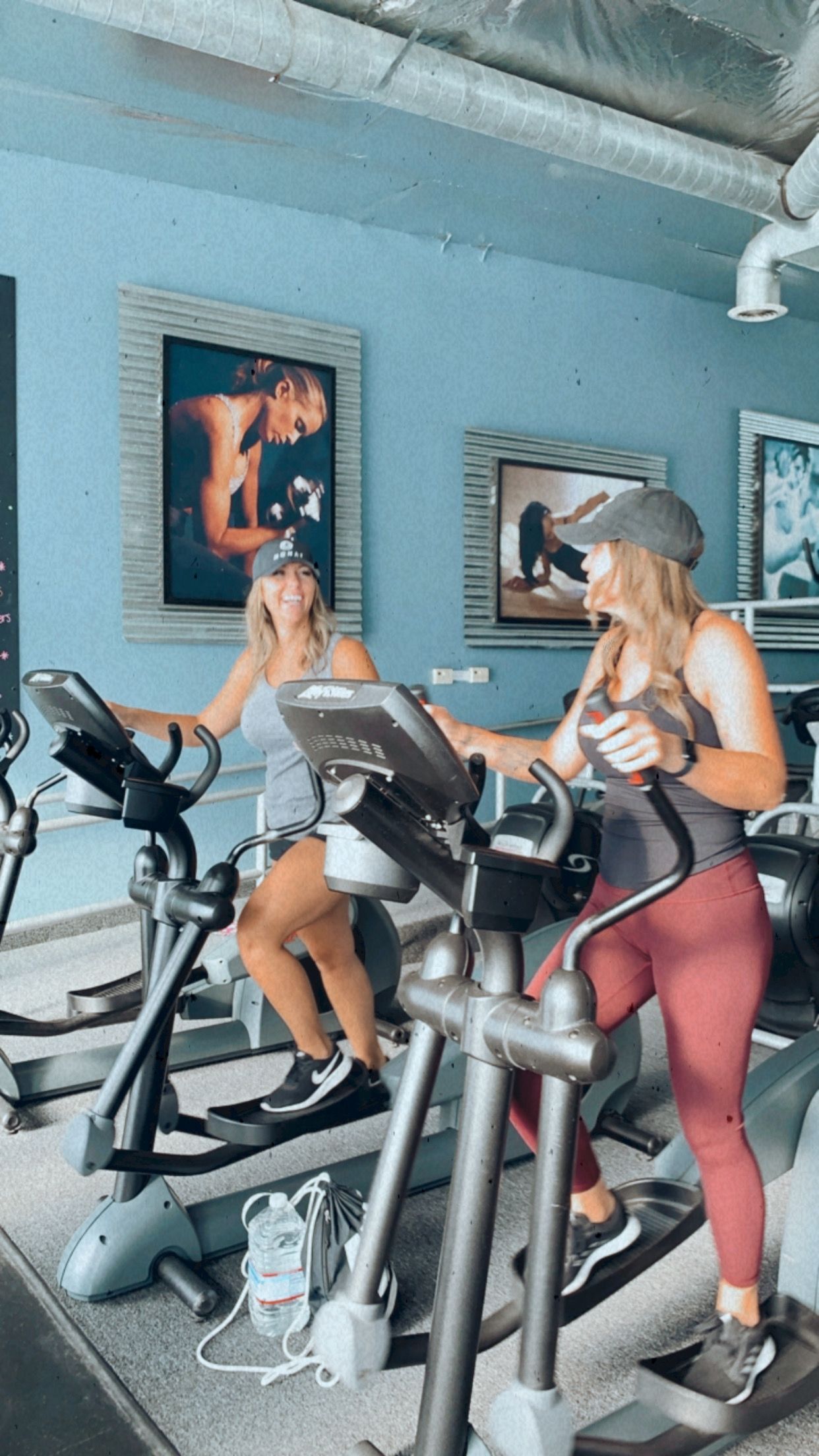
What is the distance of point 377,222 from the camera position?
5.59m

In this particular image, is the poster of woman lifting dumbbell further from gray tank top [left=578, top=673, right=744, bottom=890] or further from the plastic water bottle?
gray tank top [left=578, top=673, right=744, bottom=890]

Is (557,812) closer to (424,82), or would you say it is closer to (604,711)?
(604,711)

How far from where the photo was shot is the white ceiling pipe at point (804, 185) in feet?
14.2

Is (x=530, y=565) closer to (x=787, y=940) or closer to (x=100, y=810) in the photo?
(x=787, y=940)

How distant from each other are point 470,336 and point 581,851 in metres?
3.21

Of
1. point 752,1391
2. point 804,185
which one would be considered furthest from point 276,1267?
point 804,185

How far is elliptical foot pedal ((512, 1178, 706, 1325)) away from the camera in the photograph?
6.38 feet

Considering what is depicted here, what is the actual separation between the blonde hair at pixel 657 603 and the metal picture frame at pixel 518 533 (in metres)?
4.06

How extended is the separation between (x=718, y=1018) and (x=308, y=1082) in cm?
124

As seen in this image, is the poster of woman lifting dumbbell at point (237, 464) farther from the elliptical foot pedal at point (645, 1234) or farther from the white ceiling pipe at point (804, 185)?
the elliptical foot pedal at point (645, 1234)

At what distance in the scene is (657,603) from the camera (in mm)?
1939

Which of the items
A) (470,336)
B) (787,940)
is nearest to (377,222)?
(470,336)

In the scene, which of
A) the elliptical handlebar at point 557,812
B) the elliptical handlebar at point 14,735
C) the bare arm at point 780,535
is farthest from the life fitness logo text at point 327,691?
the bare arm at point 780,535

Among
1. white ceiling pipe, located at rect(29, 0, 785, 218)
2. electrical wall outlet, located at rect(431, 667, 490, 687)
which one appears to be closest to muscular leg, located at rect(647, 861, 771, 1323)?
white ceiling pipe, located at rect(29, 0, 785, 218)
